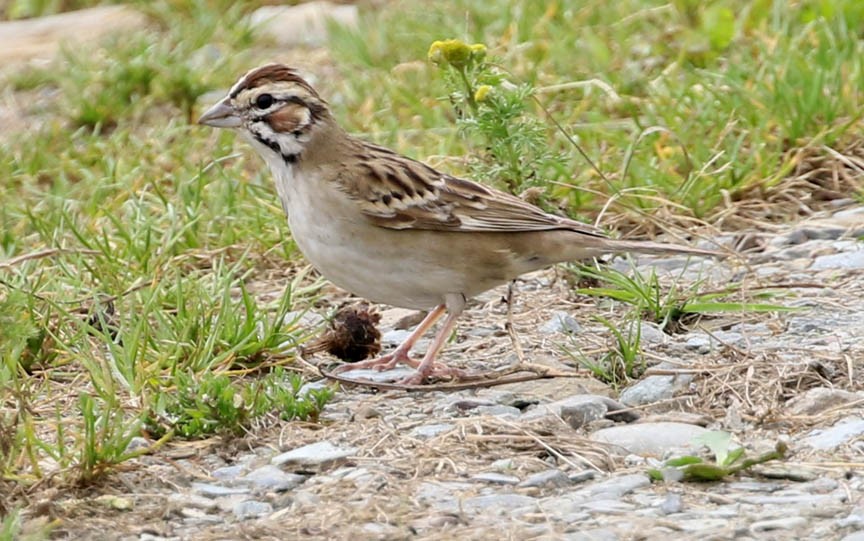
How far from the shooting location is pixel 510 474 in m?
4.06

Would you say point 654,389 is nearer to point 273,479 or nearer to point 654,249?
point 654,249

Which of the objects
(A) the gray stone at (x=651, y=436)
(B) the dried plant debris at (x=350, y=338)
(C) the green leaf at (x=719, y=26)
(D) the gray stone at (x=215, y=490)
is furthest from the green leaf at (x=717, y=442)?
(C) the green leaf at (x=719, y=26)

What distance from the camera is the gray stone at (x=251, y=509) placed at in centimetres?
386

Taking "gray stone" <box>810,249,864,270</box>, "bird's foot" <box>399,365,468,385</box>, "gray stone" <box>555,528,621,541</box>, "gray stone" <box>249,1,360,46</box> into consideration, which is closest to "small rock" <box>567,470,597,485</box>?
"gray stone" <box>555,528,621,541</box>

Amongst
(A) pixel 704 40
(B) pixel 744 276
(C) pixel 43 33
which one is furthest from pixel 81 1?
(B) pixel 744 276

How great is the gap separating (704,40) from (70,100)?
3.48m

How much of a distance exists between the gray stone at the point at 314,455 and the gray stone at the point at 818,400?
4.17ft

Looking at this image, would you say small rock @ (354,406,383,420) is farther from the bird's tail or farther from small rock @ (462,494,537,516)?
the bird's tail

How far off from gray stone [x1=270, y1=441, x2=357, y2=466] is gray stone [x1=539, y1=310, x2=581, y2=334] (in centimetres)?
136

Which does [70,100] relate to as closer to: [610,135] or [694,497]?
[610,135]

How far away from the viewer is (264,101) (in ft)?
17.3

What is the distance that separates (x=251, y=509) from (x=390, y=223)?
4.73 ft

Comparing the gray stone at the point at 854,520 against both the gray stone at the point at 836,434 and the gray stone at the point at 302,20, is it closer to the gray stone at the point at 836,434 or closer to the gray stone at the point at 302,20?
the gray stone at the point at 836,434

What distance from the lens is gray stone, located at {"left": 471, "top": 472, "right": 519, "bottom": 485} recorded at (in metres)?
4.00
